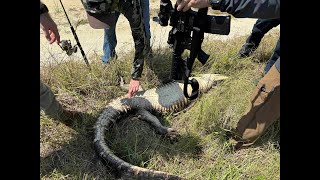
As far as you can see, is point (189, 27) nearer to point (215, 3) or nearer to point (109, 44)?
point (215, 3)

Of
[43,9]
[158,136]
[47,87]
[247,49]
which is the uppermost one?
[43,9]

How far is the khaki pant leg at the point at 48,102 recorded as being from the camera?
302cm

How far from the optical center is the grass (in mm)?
3209

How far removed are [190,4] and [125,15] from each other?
962 mm

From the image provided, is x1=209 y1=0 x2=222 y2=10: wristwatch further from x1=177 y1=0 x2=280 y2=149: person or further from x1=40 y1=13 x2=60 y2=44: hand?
x1=40 y1=13 x2=60 y2=44: hand

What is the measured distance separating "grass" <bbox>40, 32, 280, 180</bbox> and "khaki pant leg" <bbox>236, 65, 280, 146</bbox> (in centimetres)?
21

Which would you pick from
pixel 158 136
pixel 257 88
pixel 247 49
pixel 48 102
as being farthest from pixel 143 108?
pixel 247 49

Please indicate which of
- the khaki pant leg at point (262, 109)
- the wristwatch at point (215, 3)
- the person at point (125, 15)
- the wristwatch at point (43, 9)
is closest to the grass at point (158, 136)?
the khaki pant leg at point (262, 109)

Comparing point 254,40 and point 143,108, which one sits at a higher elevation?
point 254,40

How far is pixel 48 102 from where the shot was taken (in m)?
3.09

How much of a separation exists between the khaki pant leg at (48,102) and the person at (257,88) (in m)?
1.18

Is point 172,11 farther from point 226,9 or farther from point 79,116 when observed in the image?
point 79,116
